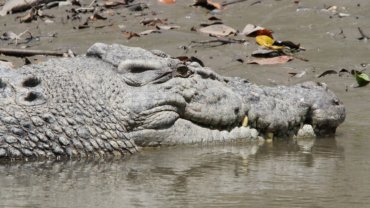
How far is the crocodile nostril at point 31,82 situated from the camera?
5.79m

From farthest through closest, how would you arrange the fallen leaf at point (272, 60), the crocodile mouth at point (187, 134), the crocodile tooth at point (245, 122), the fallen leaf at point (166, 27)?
the fallen leaf at point (166, 27)
the fallen leaf at point (272, 60)
the crocodile tooth at point (245, 122)
the crocodile mouth at point (187, 134)

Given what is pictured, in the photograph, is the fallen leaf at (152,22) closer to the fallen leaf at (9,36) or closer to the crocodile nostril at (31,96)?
the fallen leaf at (9,36)

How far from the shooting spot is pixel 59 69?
6.05m

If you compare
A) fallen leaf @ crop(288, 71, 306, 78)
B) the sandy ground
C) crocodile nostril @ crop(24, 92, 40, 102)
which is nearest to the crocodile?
crocodile nostril @ crop(24, 92, 40, 102)

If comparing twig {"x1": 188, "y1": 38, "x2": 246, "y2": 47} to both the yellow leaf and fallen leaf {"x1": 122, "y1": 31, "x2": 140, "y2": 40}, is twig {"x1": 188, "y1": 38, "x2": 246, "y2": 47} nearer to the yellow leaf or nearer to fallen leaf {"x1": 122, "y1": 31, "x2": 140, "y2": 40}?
the yellow leaf

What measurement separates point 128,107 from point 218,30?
4.31 m

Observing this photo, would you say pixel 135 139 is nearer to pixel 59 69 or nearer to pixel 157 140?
pixel 157 140

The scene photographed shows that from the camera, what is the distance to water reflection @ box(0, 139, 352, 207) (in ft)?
14.6

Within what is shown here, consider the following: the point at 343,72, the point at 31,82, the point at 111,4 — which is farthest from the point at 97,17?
the point at 31,82

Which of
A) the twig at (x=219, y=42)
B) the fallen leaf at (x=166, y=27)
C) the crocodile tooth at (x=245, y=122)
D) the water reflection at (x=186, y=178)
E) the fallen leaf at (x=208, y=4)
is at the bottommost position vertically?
the water reflection at (x=186, y=178)

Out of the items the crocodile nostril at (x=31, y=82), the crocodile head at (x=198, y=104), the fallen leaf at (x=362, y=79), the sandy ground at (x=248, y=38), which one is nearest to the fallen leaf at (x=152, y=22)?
the sandy ground at (x=248, y=38)

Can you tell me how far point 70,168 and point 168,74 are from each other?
1.10 m

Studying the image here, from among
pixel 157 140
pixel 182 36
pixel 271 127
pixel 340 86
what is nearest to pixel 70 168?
pixel 157 140

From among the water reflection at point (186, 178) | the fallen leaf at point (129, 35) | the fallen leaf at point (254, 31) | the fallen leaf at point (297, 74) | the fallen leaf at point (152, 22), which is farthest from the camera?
the fallen leaf at point (152, 22)
